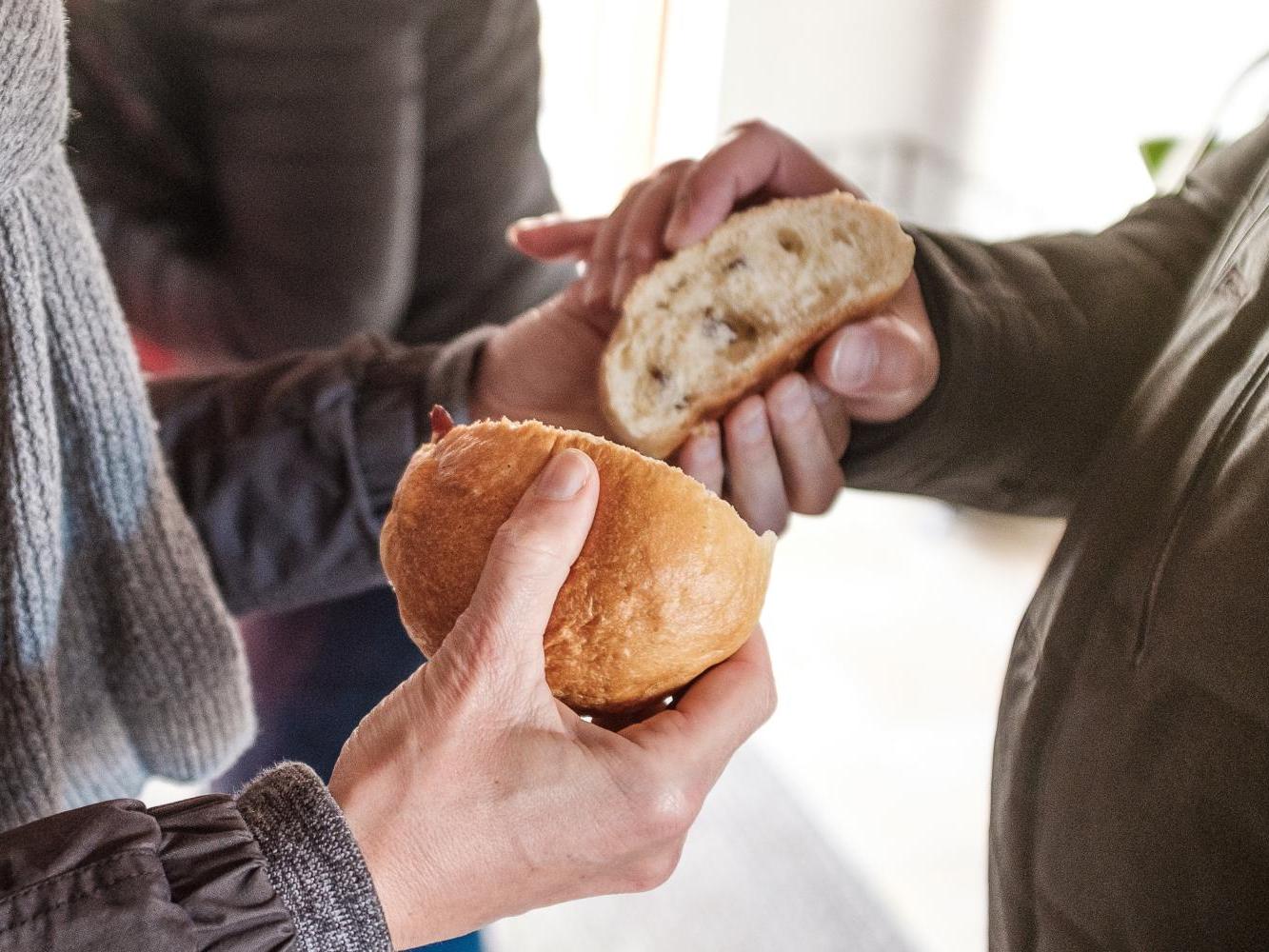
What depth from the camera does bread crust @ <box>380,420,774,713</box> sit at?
65 centimetres

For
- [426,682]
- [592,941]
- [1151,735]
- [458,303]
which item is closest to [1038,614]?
[1151,735]

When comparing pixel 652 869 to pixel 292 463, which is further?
pixel 292 463

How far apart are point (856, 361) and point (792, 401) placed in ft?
0.25

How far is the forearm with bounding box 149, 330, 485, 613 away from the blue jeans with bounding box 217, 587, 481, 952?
138 mm

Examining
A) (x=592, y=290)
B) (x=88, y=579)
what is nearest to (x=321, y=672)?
(x=88, y=579)

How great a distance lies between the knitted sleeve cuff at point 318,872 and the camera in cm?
55

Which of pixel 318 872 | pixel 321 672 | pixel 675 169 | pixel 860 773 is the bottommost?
pixel 860 773

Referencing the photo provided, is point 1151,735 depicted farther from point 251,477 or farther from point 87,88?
point 87,88

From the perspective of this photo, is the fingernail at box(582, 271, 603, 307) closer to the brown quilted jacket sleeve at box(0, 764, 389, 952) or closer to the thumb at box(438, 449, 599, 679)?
the thumb at box(438, 449, 599, 679)

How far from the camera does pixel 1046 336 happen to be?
965mm

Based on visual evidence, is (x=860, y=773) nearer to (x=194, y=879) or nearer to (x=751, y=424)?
(x=751, y=424)

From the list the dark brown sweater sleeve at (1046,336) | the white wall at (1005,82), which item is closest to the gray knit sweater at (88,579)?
the dark brown sweater sleeve at (1046,336)

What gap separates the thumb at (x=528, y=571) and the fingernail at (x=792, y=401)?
40 centimetres

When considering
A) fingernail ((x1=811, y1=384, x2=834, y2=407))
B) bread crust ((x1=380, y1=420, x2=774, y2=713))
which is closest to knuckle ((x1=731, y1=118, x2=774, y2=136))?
fingernail ((x1=811, y1=384, x2=834, y2=407))
